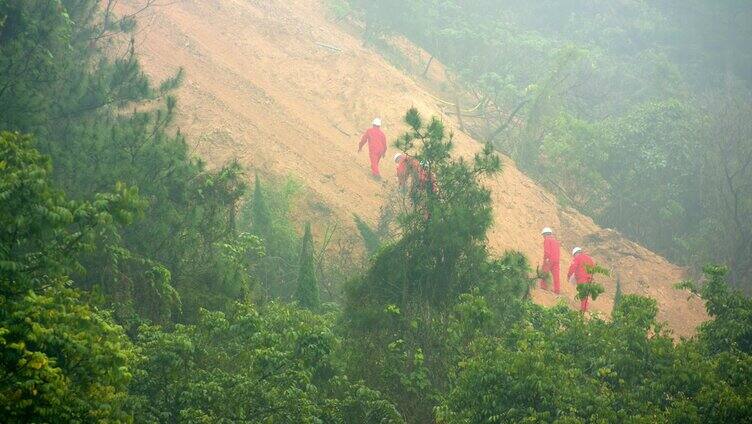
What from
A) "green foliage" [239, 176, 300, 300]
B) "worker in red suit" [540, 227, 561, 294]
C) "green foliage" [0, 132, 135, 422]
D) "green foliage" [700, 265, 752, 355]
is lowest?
"green foliage" [239, 176, 300, 300]

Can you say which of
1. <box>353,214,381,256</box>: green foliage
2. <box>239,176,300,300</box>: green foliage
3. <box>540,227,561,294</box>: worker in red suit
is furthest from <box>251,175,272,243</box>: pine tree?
<box>540,227,561,294</box>: worker in red suit

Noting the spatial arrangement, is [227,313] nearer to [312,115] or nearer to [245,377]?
[245,377]

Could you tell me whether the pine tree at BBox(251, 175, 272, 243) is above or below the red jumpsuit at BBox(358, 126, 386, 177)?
below

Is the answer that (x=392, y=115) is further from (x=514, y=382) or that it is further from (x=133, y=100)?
(x=514, y=382)

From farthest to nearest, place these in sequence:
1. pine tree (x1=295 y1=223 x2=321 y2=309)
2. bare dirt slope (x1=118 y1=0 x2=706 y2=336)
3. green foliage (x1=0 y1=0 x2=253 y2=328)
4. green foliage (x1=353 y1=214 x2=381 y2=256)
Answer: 1. bare dirt slope (x1=118 y1=0 x2=706 y2=336)
2. green foliage (x1=353 y1=214 x2=381 y2=256)
3. pine tree (x1=295 y1=223 x2=321 y2=309)
4. green foliage (x1=0 y1=0 x2=253 y2=328)

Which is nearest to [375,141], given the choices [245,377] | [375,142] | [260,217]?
[375,142]

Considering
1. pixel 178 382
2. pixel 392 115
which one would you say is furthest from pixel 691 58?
pixel 178 382

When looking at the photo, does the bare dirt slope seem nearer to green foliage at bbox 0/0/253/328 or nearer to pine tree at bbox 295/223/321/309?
pine tree at bbox 295/223/321/309
